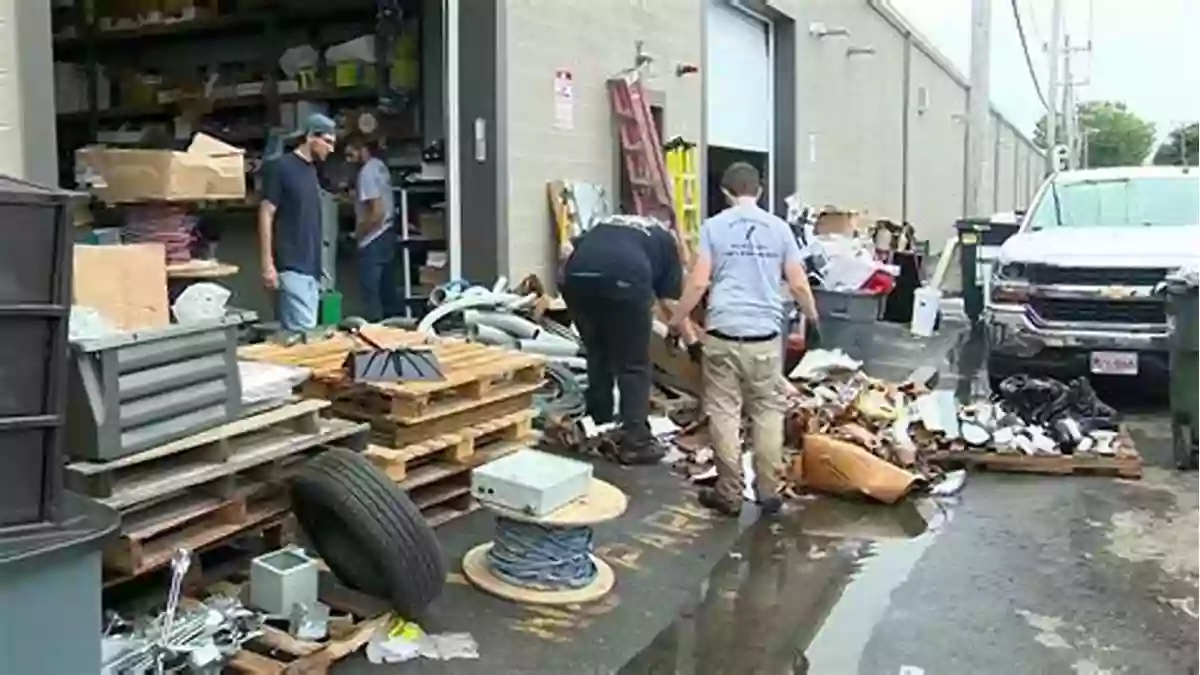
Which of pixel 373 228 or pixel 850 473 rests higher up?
pixel 373 228

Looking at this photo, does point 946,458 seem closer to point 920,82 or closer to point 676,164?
point 676,164

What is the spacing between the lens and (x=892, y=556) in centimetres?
619

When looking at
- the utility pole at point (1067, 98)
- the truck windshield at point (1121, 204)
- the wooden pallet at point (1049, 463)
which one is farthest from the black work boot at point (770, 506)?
the utility pole at point (1067, 98)

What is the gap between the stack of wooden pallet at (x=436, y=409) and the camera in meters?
6.02

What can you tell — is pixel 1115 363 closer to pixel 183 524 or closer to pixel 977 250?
pixel 977 250

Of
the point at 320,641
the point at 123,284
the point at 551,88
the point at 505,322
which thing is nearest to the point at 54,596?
the point at 320,641

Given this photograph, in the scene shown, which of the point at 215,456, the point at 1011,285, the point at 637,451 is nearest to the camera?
the point at 215,456

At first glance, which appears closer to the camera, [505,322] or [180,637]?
[180,637]

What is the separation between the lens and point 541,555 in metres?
5.27

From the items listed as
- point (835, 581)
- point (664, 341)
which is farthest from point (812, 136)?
point (835, 581)

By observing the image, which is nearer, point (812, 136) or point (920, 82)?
point (812, 136)

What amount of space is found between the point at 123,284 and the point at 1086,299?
25.1 ft

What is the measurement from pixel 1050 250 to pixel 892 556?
202 inches

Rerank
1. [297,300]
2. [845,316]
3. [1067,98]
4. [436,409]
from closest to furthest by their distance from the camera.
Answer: [436,409] → [297,300] → [845,316] → [1067,98]
